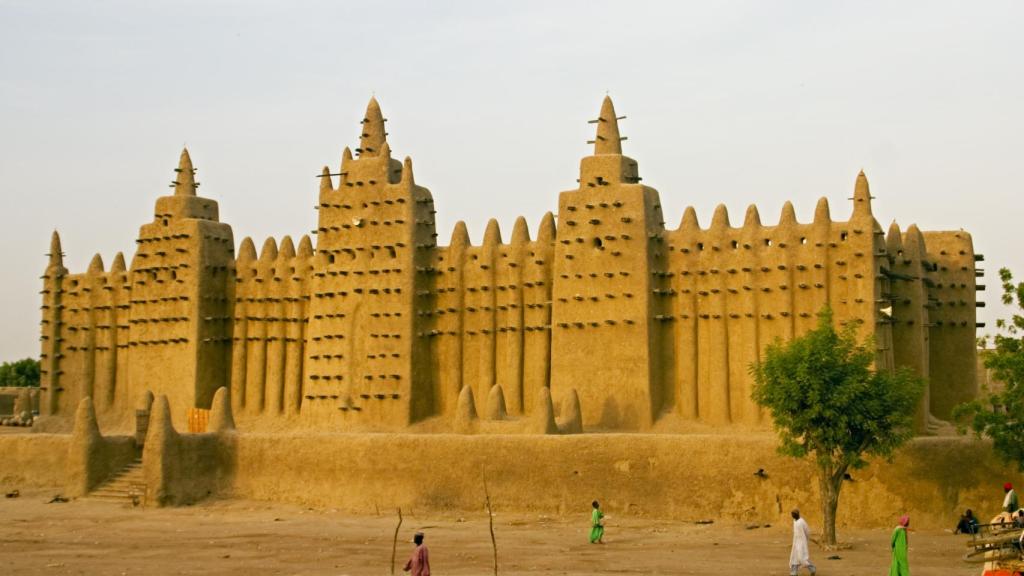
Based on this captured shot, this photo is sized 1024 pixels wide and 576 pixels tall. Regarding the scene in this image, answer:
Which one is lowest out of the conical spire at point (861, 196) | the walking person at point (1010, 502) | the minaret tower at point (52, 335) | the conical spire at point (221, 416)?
the walking person at point (1010, 502)

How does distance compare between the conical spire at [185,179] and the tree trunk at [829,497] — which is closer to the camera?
the tree trunk at [829,497]

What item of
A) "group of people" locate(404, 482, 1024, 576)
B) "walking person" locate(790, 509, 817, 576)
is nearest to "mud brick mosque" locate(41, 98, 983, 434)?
"group of people" locate(404, 482, 1024, 576)

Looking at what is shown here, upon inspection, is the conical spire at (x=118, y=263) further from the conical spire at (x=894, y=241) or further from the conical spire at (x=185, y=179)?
the conical spire at (x=894, y=241)

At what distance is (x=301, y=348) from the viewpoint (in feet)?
145

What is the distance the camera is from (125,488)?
36.8 meters

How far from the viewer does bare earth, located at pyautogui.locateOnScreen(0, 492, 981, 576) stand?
2488cm

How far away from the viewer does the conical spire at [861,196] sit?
1364 inches

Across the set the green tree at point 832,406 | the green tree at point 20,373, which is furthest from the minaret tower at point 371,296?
the green tree at point 20,373

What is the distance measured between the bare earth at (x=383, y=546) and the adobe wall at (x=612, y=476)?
42cm

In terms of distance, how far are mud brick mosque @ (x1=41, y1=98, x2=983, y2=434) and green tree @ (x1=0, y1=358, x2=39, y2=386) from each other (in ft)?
131

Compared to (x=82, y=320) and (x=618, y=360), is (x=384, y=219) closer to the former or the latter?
(x=618, y=360)

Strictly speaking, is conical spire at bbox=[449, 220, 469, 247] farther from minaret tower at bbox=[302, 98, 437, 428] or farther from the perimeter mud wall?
the perimeter mud wall

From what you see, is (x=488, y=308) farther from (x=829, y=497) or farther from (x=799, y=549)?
(x=799, y=549)

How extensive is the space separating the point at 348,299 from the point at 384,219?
8.23 ft
